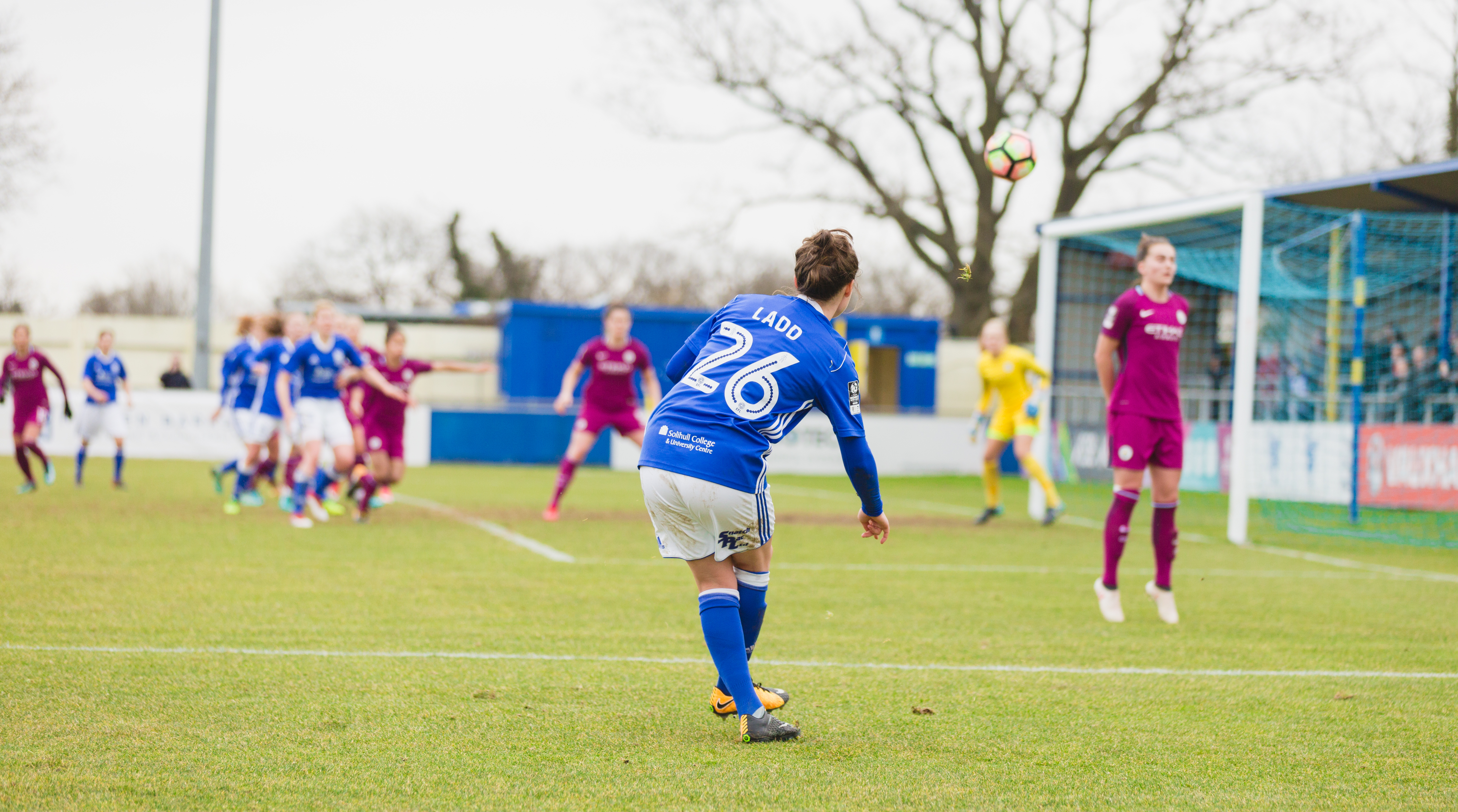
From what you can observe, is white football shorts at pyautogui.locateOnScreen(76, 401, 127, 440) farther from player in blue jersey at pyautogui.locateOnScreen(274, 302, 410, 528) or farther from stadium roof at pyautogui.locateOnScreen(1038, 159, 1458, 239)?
stadium roof at pyautogui.locateOnScreen(1038, 159, 1458, 239)

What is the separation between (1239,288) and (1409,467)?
450 cm

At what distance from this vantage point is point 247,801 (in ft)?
10.7

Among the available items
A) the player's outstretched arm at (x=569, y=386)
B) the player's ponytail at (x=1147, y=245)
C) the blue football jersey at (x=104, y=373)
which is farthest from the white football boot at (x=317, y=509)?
the player's ponytail at (x=1147, y=245)

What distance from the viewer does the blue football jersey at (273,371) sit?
1141cm

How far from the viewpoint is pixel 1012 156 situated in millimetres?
7176

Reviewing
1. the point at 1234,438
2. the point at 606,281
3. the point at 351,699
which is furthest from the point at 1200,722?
the point at 606,281

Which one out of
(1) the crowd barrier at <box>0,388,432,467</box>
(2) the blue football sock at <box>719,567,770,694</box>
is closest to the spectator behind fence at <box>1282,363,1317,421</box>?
(2) the blue football sock at <box>719,567,770,694</box>

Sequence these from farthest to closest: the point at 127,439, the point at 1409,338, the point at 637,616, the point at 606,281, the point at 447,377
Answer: the point at 606,281 → the point at 447,377 → the point at 127,439 → the point at 1409,338 → the point at 637,616

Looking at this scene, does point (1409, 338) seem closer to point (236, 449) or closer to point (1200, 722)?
point (1200, 722)

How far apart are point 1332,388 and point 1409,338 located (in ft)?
3.82

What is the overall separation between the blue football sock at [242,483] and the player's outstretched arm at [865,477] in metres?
9.89

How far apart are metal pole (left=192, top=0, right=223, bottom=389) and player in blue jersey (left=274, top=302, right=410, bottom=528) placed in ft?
46.2

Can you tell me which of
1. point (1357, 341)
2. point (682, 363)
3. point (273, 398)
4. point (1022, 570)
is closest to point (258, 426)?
point (273, 398)

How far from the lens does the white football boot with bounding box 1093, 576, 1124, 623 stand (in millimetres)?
6977
